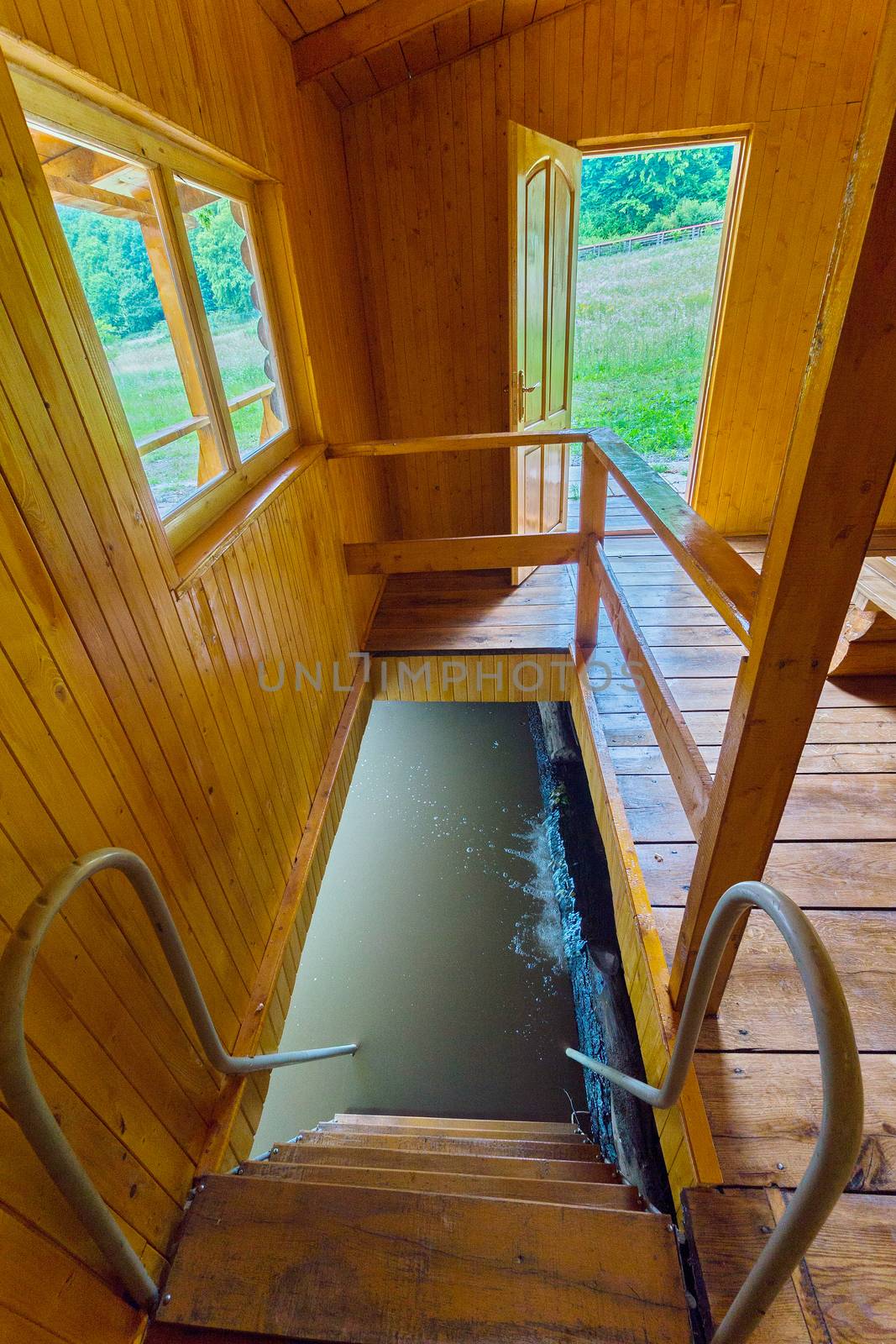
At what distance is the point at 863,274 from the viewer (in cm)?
68

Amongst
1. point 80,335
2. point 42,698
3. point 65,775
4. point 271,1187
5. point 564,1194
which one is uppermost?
point 80,335

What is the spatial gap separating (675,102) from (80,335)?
313cm

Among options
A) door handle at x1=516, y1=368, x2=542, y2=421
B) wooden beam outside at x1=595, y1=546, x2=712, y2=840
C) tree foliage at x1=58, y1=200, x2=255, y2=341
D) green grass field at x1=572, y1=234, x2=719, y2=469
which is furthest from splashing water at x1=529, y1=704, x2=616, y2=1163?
green grass field at x1=572, y1=234, x2=719, y2=469

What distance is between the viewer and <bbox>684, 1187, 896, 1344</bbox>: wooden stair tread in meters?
0.99

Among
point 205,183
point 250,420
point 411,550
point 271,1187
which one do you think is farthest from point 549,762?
point 205,183

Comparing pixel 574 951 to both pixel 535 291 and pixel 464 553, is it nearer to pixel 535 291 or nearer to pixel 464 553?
pixel 464 553

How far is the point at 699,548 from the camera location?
1228 millimetres

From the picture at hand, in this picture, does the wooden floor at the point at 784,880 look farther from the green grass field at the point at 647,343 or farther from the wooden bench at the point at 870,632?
the green grass field at the point at 647,343

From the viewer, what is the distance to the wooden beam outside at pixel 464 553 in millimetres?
2701

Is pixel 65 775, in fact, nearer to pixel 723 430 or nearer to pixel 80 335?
pixel 80 335

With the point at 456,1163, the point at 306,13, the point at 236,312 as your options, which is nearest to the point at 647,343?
the point at 306,13

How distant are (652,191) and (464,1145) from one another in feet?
29.8

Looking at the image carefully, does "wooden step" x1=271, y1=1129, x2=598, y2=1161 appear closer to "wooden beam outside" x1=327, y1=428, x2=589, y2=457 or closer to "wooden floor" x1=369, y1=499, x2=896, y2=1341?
"wooden floor" x1=369, y1=499, x2=896, y2=1341

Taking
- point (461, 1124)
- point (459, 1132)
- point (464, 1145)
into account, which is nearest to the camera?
point (464, 1145)
